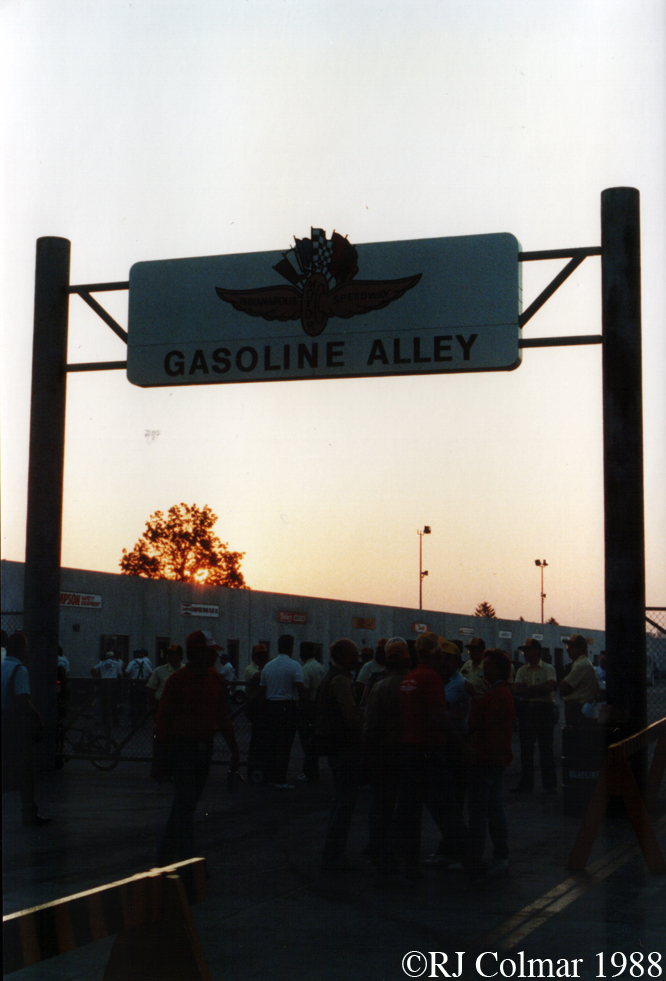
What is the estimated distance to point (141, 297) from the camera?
12.9 meters

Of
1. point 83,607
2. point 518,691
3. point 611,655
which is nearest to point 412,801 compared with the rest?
point 611,655

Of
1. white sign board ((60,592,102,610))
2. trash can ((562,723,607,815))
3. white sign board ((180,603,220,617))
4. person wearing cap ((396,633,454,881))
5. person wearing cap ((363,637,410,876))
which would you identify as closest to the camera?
person wearing cap ((396,633,454,881))

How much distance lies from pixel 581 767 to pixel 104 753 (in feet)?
21.9

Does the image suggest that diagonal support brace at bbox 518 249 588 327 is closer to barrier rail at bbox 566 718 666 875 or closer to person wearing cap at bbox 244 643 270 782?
barrier rail at bbox 566 718 666 875

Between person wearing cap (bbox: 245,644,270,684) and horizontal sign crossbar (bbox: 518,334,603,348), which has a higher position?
horizontal sign crossbar (bbox: 518,334,603,348)

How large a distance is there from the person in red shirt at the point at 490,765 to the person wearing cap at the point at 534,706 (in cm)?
500

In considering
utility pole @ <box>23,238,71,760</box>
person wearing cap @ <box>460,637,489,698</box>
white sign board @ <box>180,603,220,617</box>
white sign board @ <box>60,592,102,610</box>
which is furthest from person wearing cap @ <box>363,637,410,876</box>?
white sign board @ <box>180,603,220,617</box>

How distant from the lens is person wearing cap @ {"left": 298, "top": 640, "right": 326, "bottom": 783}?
1325 centimetres

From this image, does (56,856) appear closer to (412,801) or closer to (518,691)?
(412,801)

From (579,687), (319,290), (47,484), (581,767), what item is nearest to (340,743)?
(581,767)

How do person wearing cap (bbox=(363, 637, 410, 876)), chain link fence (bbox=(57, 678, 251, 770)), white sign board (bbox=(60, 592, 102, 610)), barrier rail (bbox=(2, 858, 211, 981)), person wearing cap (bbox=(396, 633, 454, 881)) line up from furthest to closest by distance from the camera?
white sign board (bbox=(60, 592, 102, 610)) → chain link fence (bbox=(57, 678, 251, 770)) → person wearing cap (bbox=(363, 637, 410, 876)) → person wearing cap (bbox=(396, 633, 454, 881)) → barrier rail (bbox=(2, 858, 211, 981))

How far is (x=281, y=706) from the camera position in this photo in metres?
13.1

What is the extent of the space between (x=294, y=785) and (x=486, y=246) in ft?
20.9

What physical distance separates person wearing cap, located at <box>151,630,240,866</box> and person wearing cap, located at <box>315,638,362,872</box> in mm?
833
